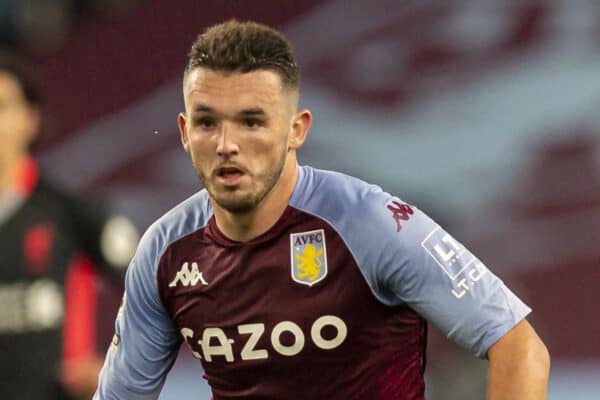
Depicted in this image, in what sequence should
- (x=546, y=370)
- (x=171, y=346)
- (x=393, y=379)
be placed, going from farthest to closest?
(x=171, y=346) < (x=393, y=379) < (x=546, y=370)

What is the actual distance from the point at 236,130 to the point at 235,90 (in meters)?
0.09

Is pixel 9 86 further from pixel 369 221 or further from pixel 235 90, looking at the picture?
pixel 369 221

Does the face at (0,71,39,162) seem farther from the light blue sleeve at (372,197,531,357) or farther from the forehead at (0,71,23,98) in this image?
the light blue sleeve at (372,197,531,357)

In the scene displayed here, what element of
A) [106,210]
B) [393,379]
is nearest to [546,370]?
[393,379]

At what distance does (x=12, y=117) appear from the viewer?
4.65 meters

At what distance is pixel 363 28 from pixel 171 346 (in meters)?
4.44

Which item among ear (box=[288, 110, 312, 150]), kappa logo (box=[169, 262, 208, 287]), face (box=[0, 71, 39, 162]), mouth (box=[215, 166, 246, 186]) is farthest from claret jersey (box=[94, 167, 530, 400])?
face (box=[0, 71, 39, 162])

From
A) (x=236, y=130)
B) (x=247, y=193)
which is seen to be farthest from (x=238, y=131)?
(x=247, y=193)

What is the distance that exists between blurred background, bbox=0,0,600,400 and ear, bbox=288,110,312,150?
384cm

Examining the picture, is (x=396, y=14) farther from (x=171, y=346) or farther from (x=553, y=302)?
(x=171, y=346)

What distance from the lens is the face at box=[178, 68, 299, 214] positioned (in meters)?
2.93

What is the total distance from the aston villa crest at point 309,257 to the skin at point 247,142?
15 cm

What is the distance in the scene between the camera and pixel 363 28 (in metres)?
7.51

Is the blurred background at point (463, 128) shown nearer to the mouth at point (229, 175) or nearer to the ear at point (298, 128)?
the ear at point (298, 128)
